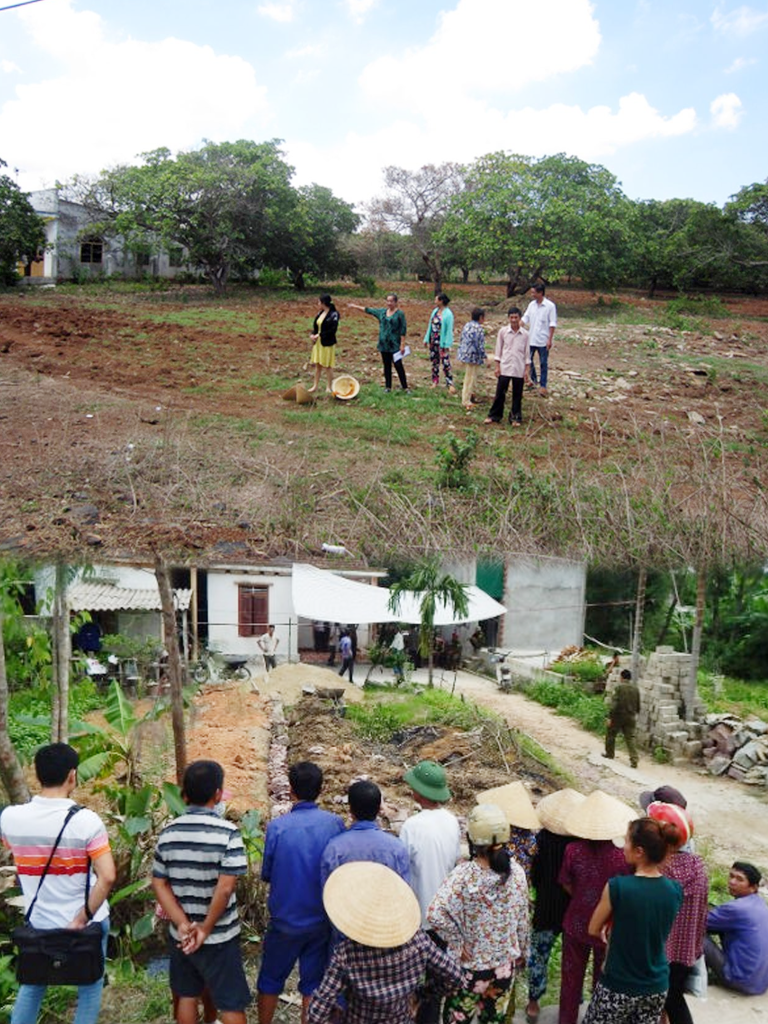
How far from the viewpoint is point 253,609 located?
6730mm

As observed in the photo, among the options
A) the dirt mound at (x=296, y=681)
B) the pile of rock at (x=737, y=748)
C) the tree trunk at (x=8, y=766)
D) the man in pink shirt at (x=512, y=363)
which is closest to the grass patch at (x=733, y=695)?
the pile of rock at (x=737, y=748)

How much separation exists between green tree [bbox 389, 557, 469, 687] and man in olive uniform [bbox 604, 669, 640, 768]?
61.8 inches

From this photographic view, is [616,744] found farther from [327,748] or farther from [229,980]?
[229,980]

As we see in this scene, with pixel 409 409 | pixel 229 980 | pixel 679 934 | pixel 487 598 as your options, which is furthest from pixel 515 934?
pixel 409 409

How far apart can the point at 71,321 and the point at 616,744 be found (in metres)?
12.0

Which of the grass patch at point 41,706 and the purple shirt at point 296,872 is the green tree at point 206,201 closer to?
the grass patch at point 41,706

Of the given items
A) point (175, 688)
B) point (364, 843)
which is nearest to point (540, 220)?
point (175, 688)

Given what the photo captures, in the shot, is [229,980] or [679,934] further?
[679,934]

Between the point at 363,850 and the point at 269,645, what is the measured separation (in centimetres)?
398

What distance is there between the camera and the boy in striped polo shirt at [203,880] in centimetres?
311

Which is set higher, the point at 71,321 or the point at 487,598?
the point at 71,321

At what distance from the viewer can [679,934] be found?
3.62 metres

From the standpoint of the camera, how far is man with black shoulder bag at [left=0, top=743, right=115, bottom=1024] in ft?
10.0

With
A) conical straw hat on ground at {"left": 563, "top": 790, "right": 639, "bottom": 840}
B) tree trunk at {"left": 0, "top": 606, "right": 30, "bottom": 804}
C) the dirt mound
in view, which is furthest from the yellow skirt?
conical straw hat on ground at {"left": 563, "top": 790, "right": 639, "bottom": 840}
